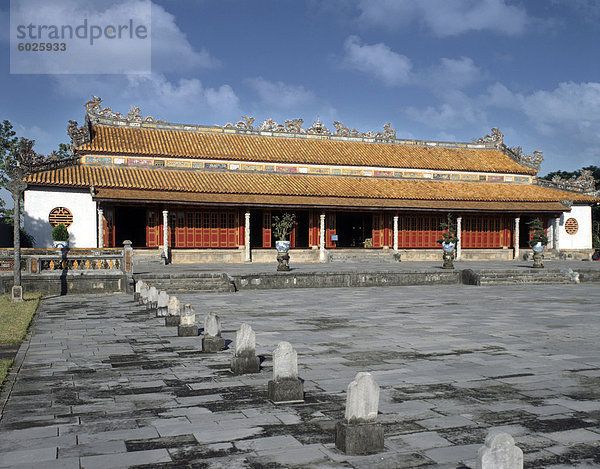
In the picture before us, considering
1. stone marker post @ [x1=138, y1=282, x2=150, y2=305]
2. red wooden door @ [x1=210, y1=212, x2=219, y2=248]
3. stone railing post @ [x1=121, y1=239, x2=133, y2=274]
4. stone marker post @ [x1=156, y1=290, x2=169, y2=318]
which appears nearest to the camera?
stone marker post @ [x1=156, y1=290, x2=169, y2=318]

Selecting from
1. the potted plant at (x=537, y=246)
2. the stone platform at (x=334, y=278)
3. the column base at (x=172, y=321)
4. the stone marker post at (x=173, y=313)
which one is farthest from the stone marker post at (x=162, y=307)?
the potted plant at (x=537, y=246)

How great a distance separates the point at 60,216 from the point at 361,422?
84.5 feet

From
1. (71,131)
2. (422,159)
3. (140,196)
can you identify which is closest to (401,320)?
(140,196)

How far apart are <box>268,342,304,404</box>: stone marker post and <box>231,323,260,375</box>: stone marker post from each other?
1.27 m

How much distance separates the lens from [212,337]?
8945 mm

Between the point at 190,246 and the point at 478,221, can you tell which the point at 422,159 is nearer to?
the point at 478,221

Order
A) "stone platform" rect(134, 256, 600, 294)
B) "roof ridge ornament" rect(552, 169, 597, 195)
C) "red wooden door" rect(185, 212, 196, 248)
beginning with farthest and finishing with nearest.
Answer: "roof ridge ornament" rect(552, 169, 597, 195) → "red wooden door" rect(185, 212, 196, 248) → "stone platform" rect(134, 256, 600, 294)

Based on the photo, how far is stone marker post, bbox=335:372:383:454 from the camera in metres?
4.69

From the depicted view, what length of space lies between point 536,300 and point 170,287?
1168 centimetres

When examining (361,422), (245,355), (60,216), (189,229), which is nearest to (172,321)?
(245,355)

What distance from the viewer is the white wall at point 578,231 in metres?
36.9

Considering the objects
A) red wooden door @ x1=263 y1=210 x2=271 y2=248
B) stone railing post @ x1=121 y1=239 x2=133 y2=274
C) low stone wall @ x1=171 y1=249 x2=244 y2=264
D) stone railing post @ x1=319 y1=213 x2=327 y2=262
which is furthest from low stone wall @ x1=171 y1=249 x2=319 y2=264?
stone railing post @ x1=121 y1=239 x2=133 y2=274

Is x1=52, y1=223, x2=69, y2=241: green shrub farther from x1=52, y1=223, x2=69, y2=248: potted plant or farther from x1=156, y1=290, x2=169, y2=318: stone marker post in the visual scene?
x1=156, y1=290, x2=169, y2=318: stone marker post

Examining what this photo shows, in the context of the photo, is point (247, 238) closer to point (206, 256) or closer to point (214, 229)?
point (214, 229)
